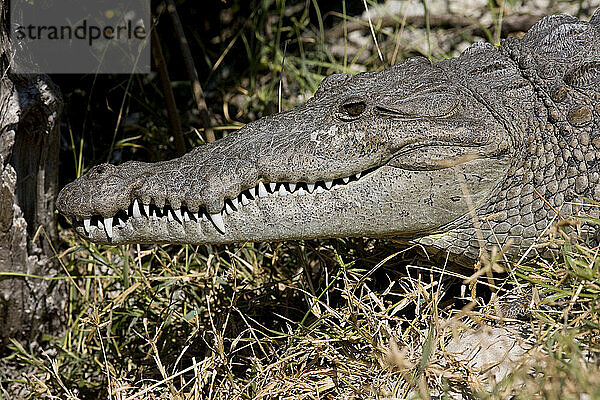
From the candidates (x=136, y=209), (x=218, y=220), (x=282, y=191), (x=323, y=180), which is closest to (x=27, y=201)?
(x=136, y=209)

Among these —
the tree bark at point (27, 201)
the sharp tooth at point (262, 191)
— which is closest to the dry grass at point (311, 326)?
the tree bark at point (27, 201)

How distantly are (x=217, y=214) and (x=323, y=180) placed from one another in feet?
1.32

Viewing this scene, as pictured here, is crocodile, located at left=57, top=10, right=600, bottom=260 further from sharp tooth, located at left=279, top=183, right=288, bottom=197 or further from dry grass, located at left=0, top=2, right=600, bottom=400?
dry grass, located at left=0, top=2, right=600, bottom=400

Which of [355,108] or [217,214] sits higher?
[355,108]

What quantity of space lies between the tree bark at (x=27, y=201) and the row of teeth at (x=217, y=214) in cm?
85

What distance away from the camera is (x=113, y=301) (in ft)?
10.8

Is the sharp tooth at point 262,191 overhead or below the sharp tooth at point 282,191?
overhead

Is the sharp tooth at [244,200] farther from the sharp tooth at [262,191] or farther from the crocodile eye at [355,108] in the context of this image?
the crocodile eye at [355,108]

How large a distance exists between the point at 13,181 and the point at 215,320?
1145 mm

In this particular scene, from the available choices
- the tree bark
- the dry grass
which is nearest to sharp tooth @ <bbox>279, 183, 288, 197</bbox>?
the dry grass

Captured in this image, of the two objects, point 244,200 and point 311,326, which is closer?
point 244,200

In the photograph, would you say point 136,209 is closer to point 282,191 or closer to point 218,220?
point 218,220

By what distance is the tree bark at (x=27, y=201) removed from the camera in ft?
9.93

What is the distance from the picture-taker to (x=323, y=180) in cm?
245
